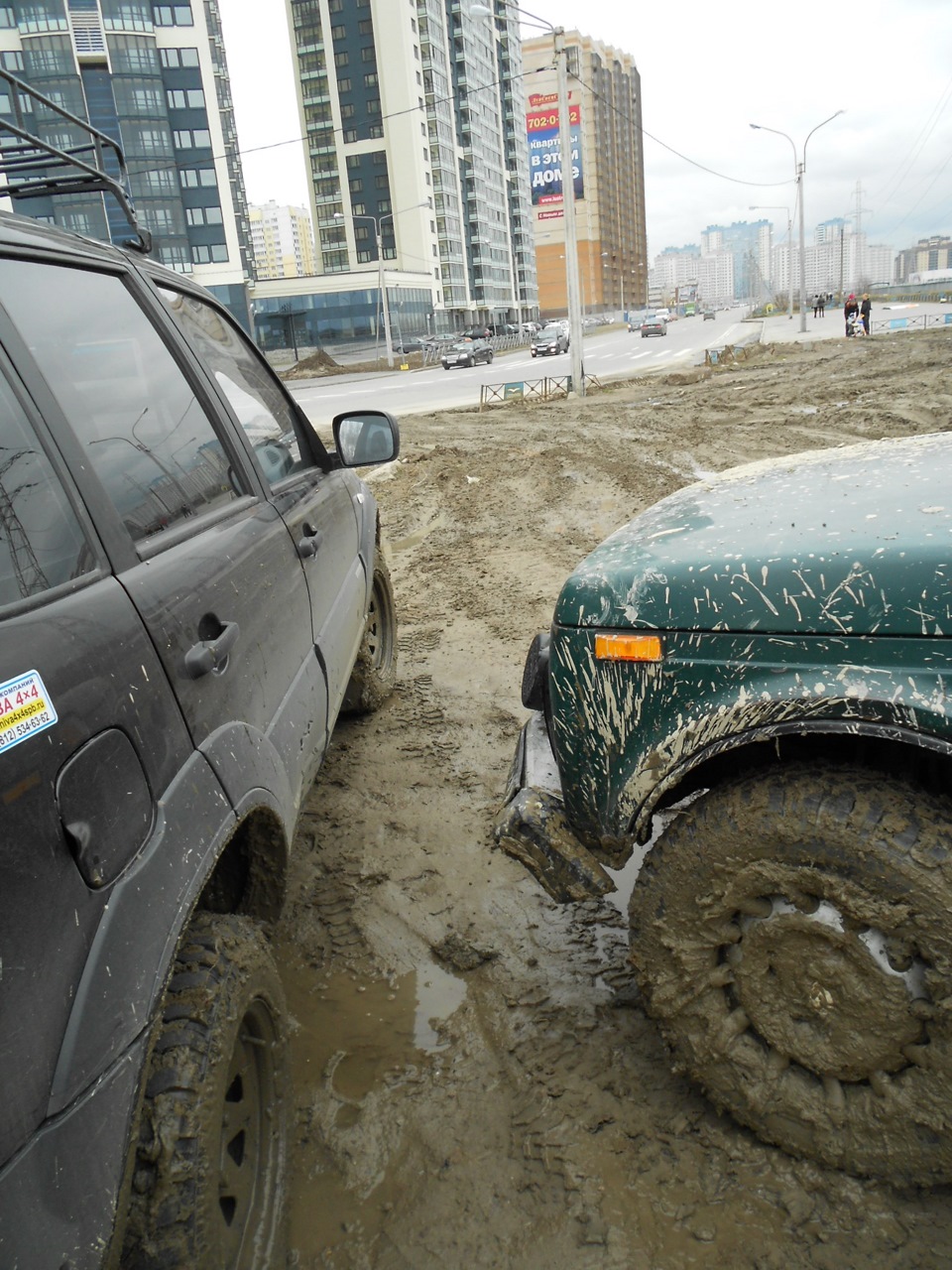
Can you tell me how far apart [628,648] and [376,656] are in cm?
304

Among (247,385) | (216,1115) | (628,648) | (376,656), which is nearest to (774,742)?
(628,648)

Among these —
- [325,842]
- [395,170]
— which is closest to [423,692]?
[325,842]

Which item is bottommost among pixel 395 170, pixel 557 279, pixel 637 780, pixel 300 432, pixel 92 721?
pixel 637 780

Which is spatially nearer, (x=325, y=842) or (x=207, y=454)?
(x=207, y=454)

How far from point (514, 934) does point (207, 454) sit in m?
1.80

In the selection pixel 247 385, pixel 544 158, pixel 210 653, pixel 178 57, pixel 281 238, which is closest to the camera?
pixel 210 653

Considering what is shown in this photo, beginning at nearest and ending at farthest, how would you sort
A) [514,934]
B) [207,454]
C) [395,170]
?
[207,454]
[514,934]
[395,170]

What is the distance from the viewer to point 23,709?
1184 mm

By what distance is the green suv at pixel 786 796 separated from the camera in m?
1.74

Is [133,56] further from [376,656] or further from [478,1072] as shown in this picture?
[478,1072]

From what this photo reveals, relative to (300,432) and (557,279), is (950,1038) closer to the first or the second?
(300,432)

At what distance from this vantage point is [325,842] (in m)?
3.60

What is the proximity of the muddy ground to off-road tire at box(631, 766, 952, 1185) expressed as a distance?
0.53 feet

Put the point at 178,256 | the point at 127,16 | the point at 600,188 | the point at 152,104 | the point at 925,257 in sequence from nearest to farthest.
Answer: the point at 127,16, the point at 152,104, the point at 178,256, the point at 600,188, the point at 925,257
